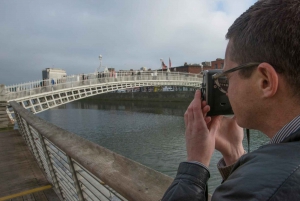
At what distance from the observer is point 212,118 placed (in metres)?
0.91

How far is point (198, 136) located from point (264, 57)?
313 millimetres

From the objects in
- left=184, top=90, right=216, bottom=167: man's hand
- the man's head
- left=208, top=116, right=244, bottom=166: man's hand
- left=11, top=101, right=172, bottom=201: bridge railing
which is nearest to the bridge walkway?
left=11, top=101, right=172, bottom=201: bridge railing

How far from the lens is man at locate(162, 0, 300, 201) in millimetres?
438

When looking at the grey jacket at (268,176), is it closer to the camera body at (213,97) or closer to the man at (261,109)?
the man at (261,109)

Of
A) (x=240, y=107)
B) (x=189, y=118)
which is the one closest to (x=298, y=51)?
(x=240, y=107)

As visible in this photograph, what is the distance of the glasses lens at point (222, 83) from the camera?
822mm

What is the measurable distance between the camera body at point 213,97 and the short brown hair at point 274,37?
8.8 inches

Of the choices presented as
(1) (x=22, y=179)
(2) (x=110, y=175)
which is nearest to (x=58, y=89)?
(1) (x=22, y=179)

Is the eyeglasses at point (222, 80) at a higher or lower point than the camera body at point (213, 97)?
higher

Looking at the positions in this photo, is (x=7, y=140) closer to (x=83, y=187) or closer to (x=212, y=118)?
(x=83, y=187)

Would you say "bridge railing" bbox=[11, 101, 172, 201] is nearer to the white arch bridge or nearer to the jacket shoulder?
the jacket shoulder

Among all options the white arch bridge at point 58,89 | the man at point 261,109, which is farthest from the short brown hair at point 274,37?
the white arch bridge at point 58,89

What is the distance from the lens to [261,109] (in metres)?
0.66

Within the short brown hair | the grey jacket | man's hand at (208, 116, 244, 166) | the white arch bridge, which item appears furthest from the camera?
the white arch bridge
